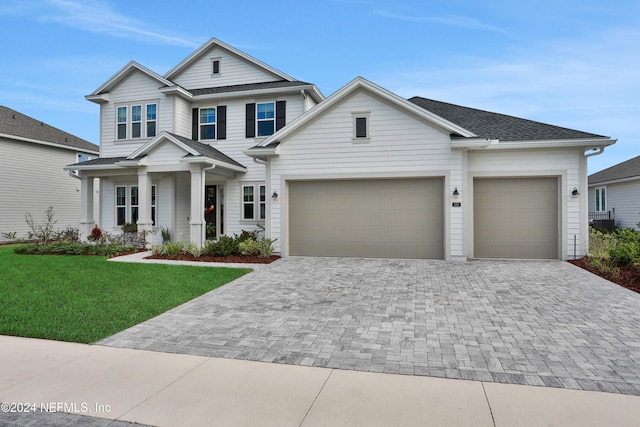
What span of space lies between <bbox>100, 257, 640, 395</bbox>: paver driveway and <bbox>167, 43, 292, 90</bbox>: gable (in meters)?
11.1

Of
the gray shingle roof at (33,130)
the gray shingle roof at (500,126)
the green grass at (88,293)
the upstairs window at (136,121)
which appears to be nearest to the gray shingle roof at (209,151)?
the upstairs window at (136,121)

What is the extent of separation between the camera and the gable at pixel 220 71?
16.8m

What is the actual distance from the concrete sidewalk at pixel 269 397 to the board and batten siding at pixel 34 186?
19.0 meters

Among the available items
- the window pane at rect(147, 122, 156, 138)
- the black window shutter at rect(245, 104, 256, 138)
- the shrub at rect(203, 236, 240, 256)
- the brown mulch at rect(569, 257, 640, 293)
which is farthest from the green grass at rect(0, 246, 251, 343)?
the brown mulch at rect(569, 257, 640, 293)

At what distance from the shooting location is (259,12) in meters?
14.5

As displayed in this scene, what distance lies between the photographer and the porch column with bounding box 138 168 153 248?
1444 centimetres

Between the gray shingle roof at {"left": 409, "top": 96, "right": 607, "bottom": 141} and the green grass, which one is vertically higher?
the gray shingle roof at {"left": 409, "top": 96, "right": 607, "bottom": 141}

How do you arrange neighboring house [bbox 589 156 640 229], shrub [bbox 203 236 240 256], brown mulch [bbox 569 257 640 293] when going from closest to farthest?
brown mulch [bbox 569 257 640 293] → shrub [bbox 203 236 240 256] → neighboring house [bbox 589 156 640 229]

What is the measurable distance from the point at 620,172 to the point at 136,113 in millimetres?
29488

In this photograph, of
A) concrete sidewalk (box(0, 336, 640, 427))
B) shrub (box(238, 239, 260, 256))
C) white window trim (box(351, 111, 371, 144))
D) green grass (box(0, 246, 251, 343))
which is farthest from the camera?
shrub (box(238, 239, 260, 256))

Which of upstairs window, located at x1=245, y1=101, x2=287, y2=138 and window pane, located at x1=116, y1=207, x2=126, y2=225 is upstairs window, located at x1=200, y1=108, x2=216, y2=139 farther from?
window pane, located at x1=116, y1=207, x2=126, y2=225

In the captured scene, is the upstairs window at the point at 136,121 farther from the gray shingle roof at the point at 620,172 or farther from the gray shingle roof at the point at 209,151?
the gray shingle roof at the point at 620,172

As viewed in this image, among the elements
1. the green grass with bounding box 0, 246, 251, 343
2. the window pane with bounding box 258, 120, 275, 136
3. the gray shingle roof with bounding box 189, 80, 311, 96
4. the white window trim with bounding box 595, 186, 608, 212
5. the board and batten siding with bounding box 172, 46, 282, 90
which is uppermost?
the board and batten siding with bounding box 172, 46, 282, 90

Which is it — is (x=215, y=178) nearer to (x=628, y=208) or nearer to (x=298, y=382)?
(x=298, y=382)
